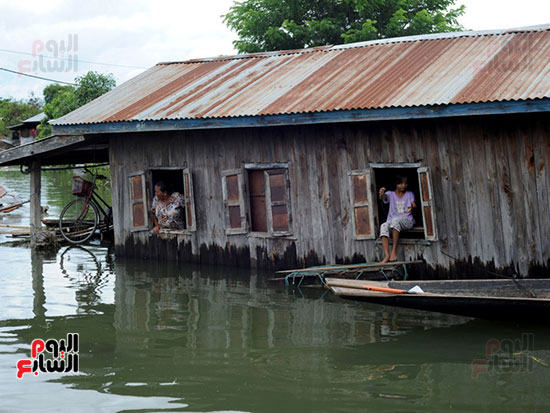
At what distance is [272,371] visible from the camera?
7.20 meters

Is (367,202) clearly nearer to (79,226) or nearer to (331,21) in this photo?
(79,226)

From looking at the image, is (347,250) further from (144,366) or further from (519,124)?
(144,366)

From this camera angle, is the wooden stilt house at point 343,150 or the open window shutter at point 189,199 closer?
the wooden stilt house at point 343,150

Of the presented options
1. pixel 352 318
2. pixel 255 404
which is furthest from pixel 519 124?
pixel 255 404

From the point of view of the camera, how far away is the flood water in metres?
6.44

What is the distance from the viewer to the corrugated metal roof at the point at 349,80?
9.90 metres

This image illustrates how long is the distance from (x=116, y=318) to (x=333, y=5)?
21968 millimetres

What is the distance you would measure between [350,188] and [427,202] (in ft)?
4.13

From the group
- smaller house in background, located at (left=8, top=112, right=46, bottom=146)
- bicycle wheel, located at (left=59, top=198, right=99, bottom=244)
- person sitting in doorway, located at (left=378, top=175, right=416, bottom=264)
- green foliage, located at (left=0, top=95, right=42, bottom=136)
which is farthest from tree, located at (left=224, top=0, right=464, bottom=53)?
green foliage, located at (left=0, top=95, right=42, bottom=136)

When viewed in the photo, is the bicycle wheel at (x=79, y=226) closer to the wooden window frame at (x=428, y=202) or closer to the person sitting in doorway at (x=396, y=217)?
the person sitting in doorway at (x=396, y=217)

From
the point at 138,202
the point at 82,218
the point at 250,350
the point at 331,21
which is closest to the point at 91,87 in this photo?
the point at 331,21

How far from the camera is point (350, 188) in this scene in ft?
36.2

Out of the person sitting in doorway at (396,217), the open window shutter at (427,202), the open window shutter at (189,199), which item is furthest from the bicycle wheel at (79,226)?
the open window shutter at (427,202)

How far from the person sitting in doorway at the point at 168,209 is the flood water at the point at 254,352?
67.6 inches
